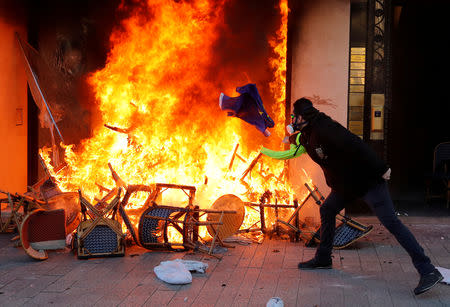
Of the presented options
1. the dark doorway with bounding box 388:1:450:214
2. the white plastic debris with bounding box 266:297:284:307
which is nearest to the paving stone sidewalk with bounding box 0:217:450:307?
the white plastic debris with bounding box 266:297:284:307

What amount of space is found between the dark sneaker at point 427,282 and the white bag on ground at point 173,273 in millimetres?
2319

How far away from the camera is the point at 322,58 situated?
26.5 feet

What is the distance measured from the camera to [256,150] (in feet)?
29.3

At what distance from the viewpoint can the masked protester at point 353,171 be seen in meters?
5.11

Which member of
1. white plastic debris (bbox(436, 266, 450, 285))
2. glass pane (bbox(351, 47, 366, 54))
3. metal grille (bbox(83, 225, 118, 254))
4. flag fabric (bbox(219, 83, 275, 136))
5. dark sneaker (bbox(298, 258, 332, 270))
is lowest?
dark sneaker (bbox(298, 258, 332, 270))

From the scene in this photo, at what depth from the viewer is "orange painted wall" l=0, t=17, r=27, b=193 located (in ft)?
29.2

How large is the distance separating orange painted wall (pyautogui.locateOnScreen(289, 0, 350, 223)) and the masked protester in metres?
2.47

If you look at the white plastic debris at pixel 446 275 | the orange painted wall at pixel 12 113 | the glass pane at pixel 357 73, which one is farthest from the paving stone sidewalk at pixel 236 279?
the glass pane at pixel 357 73

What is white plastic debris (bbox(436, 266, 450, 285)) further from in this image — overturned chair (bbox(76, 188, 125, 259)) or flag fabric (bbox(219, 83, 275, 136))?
overturned chair (bbox(76, 188, 125, 259))

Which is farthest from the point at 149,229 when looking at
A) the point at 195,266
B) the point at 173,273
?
the point at 173,273

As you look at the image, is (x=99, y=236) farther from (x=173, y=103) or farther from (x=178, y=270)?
(x=173, y=103)

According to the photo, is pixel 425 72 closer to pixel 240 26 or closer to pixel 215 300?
pixel 240 26

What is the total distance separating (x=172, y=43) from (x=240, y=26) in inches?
48.4

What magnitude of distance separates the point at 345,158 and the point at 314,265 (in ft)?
4.71
